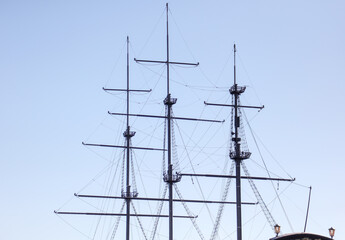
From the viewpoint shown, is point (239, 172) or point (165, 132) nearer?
point (239, 172)

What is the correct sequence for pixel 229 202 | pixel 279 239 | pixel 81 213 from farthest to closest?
pixel 81 213
pixel 229 202
pixel 279 239

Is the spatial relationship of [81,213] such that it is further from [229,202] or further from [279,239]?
[279,239]

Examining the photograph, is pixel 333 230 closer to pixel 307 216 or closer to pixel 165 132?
pixel 307 216

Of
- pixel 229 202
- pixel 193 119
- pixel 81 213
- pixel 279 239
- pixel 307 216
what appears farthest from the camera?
pixel 81 213

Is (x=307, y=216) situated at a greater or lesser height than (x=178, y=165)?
lesser

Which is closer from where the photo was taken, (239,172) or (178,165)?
(239,172)

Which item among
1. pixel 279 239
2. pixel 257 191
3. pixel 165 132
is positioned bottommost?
pixel 279 239

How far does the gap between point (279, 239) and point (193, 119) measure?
110 ft

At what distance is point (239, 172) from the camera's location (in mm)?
77062

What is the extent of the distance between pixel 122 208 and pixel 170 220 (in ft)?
57.1

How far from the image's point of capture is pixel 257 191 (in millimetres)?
75500

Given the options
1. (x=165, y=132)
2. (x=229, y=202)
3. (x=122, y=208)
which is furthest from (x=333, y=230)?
(x=122, y=208)

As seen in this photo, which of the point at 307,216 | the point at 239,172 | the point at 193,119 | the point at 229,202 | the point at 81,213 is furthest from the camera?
the point at 81,213

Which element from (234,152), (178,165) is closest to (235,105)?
(234,152)
